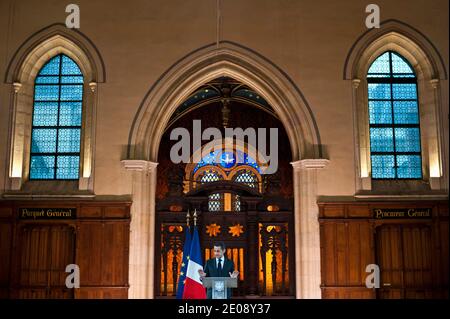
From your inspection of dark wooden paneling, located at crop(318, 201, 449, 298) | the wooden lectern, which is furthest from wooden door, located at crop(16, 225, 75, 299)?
dark wooden paneling, located at crop(318, 201, 449, 298)

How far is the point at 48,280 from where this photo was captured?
41.2 feet

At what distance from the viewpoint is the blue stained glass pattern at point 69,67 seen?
13328mm

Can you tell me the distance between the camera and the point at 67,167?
13.0m

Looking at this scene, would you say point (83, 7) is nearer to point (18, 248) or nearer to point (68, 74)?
point (68, 74)

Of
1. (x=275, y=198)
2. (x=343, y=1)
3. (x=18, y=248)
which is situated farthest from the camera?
(x=275, y=198)

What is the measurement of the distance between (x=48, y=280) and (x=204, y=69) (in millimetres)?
5502

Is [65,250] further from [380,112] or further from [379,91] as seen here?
[379,91]

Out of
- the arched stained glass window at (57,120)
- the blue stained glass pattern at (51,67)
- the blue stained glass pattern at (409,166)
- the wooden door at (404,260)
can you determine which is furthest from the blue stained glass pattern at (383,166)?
the blue stained glass pattern at (51,67)

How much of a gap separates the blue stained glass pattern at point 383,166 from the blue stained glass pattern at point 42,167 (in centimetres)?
692

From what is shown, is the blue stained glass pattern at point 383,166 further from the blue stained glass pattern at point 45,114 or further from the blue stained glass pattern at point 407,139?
the blue stained glass pattern at point 45,114

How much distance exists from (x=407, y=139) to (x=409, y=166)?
23.2 inches

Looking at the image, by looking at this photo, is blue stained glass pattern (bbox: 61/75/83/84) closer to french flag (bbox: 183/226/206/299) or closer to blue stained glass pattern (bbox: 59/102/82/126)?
blue stained glass pattern (bbox: 59/102/82/126)

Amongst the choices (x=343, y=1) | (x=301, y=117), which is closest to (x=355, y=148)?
(x=301, y=117)
